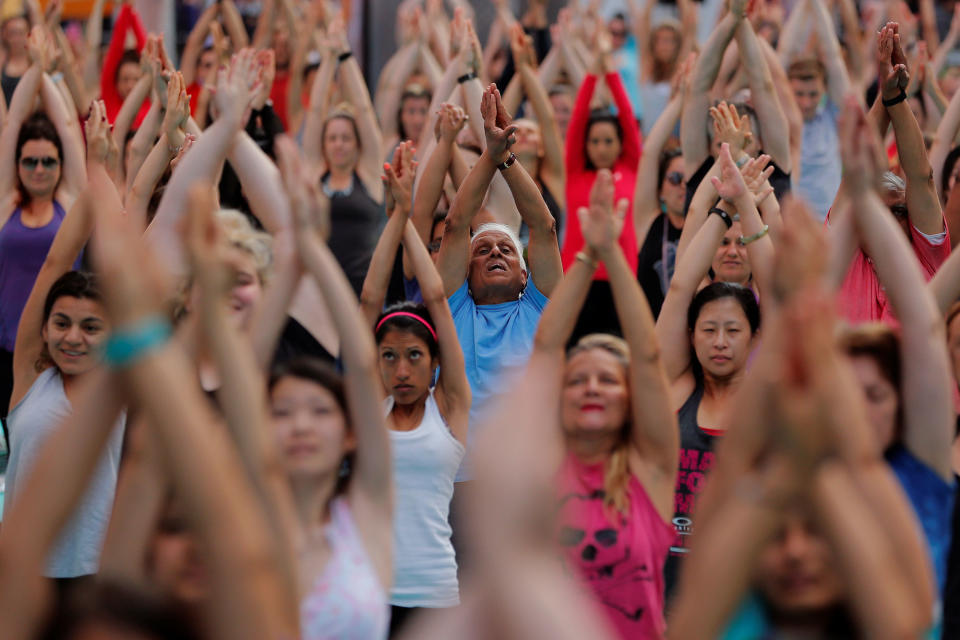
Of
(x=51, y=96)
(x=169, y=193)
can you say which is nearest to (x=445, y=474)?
(x=169, y=193)

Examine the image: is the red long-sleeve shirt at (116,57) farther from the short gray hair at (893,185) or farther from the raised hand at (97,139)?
the short gray hair at (893,185)

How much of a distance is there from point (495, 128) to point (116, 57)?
353 centimetres

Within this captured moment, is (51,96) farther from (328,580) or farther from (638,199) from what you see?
(328,580)

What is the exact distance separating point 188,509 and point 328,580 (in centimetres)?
61

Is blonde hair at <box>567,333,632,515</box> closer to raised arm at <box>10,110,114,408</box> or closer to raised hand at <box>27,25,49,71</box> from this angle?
raised arm at <box>10,110,114,408</box>

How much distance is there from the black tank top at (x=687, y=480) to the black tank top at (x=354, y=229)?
2.69 metres

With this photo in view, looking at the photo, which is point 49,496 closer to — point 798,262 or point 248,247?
point 798,262

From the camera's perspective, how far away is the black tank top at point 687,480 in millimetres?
3438

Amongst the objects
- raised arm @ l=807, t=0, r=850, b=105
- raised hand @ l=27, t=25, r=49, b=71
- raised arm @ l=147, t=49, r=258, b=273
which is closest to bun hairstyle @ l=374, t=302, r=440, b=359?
raised arm @ l=147, t=49, r=258, b=273

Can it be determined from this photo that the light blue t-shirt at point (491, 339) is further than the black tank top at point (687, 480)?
Yes

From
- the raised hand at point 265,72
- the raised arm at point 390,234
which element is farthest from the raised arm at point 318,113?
the raised arm at point 390,234

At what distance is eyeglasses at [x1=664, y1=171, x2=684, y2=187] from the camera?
5.35 metres

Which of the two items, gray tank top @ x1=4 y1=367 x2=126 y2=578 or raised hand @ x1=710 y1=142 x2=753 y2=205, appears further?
raised hand @ x1=710 y1=142 x2=753 y2=205

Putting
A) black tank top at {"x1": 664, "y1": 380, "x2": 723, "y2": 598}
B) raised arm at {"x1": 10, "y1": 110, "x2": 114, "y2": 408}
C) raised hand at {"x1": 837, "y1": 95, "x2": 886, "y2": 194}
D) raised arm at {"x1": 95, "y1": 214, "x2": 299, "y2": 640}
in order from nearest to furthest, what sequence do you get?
1. raised arm at {"x1": 95, "y1": 214, "x2": 299, "y2": 640}
2. raised hand at {"x1": 837, "y1": 95, "x2": 886, "y2": 194}
3. black tank top at {"x1": 664, "y1": 380, "x2": 723, "y2": 598}
4. raised arm at {"x1": 10, "y1": 110, "x2": 114, "y2": 408}
